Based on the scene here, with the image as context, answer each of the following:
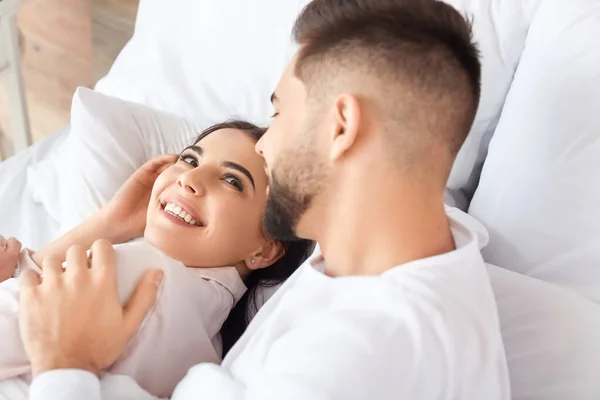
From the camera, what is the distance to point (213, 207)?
1126 mm

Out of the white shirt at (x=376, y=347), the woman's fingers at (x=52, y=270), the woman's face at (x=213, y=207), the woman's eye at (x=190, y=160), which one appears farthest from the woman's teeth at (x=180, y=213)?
the white shirt at (x=376, y=347)

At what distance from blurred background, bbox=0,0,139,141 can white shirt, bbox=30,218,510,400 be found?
5.17 feet

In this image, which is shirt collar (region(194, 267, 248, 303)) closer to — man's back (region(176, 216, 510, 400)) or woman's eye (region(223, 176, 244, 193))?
woman's eye (region(223, 176, 244, 193))

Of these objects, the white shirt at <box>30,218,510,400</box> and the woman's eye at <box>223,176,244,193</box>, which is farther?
the woman's eye at <box>223,176,244,193</box>

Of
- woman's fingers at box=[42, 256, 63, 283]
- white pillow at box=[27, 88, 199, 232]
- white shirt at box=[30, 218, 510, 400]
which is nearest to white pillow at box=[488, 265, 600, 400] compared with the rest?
white shirt at box=[30, 218, 510, 400]

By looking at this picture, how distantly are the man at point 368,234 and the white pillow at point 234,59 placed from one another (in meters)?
0.42

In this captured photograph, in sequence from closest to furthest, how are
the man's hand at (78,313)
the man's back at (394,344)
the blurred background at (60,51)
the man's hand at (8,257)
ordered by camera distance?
the man's back at (394,344)
the man's hand at (78,313)
the man's hand at (8,257)
the blurred background at (60,51)

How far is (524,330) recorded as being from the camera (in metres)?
0.96

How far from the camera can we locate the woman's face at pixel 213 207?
1.13 m

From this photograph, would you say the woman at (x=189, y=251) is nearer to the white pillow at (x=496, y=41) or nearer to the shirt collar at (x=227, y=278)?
the shirt collar at (x=227, y=278)

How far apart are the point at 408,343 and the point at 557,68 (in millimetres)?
592

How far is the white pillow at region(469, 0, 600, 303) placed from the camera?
1016 mm

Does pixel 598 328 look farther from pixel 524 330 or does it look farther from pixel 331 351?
pixel 331 351

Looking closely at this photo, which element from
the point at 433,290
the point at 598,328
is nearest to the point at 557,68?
the point at 598,328
